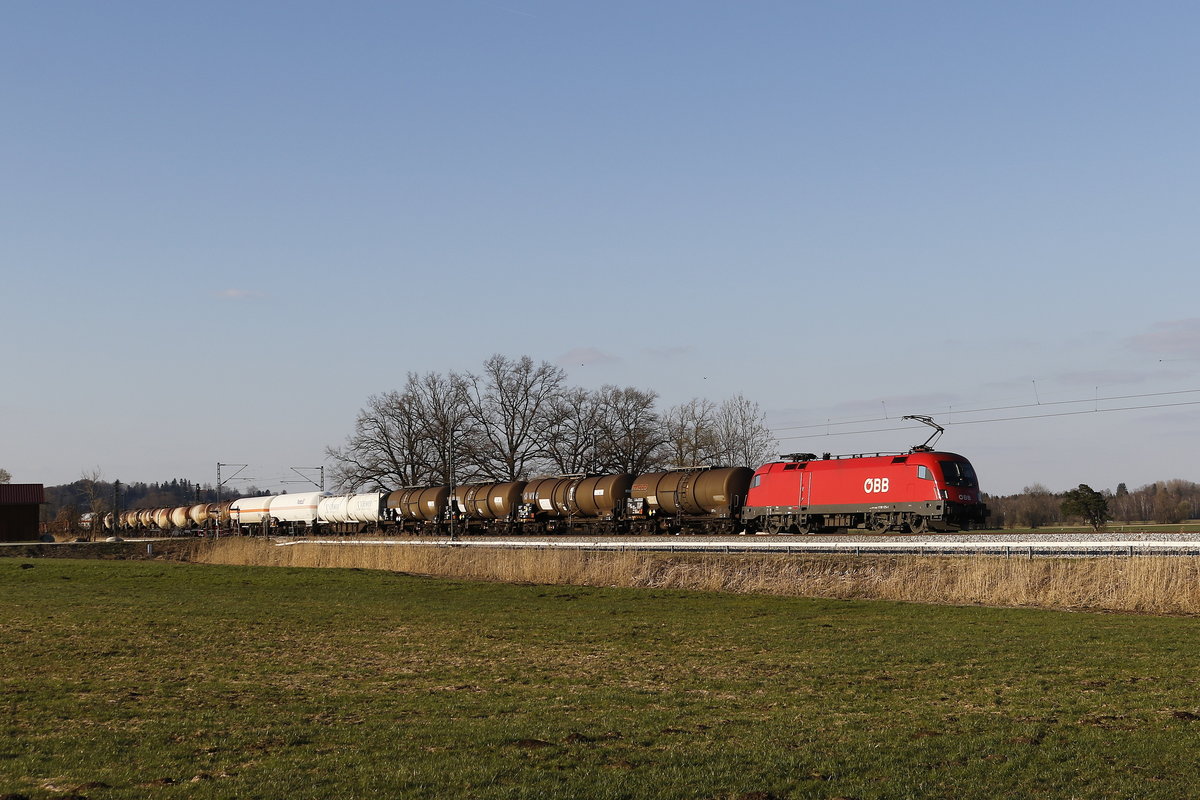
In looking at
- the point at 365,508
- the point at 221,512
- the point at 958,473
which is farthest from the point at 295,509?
the point at 958,473

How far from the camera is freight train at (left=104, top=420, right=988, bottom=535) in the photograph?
45062 mm

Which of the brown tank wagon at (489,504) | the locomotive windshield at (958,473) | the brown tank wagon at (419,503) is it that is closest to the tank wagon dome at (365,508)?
the brown tank wagon at (419,503)

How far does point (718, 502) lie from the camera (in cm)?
5331

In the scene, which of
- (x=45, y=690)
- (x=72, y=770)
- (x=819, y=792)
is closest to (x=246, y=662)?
(x=45, y=690)

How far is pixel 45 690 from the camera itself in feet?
43.6

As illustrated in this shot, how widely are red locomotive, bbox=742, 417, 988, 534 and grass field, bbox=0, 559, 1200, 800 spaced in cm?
2093

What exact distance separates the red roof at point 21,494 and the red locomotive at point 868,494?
76.2 meters

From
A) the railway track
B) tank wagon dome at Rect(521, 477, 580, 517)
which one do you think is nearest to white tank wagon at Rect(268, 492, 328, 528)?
tank wagon dome at Rect(521, 477, 580, 517)

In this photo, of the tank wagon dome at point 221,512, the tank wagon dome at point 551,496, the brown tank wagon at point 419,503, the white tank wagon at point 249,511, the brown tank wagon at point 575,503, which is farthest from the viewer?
the tank wagon dome at point 221,512

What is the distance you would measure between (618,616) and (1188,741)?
14.8 metres

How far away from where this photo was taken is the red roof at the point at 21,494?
326 feet

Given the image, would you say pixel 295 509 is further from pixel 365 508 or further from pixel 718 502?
pixel 718 502

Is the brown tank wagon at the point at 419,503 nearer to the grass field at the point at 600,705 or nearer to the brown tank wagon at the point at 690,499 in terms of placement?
the brown tank wagon at the point at 690,499

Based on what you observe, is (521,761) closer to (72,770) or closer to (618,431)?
(72,770)
